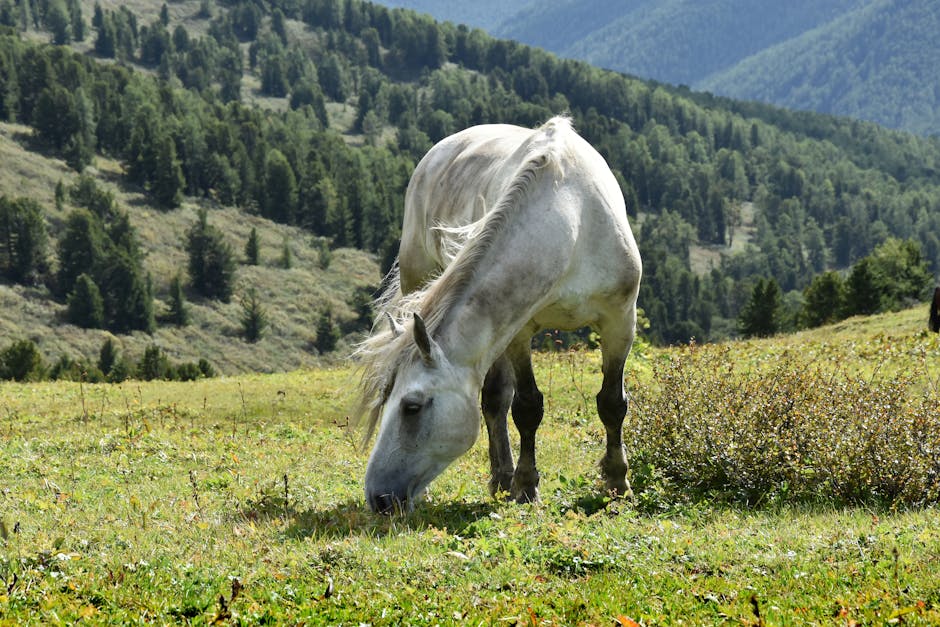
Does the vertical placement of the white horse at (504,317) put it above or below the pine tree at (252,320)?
above

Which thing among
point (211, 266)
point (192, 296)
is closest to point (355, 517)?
point (192, 296)

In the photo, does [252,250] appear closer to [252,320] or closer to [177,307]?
[252,320]

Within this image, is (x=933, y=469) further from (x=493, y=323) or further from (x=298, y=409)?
(x=298, y=409)

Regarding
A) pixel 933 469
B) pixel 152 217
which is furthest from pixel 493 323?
pixel 152 217

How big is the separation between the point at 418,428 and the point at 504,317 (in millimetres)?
1149

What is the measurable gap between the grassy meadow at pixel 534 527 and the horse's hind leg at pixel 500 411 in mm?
357

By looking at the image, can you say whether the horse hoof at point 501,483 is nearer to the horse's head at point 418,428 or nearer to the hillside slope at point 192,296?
the horse's head at point 418,428

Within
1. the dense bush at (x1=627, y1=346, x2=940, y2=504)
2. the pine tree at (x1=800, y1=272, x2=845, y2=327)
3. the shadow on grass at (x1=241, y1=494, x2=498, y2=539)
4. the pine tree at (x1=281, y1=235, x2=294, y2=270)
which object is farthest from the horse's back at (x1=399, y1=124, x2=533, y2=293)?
the pine tree at (x1=281, y1=235, x2=294, y2=270)

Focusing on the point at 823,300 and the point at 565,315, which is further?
the point at 823,300

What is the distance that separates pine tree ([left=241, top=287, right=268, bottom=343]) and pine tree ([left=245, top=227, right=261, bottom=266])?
19960 mm

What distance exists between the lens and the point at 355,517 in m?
7.66

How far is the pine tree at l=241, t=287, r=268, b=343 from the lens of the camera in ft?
A: 429

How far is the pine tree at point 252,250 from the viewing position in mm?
150875

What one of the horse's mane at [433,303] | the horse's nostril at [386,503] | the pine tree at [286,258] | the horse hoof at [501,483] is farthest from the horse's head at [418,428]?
the pine tree at [286,258]
